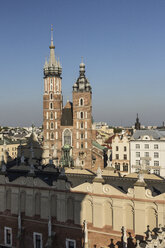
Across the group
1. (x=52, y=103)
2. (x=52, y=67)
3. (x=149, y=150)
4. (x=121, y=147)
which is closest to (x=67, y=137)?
(x=52, y=103)

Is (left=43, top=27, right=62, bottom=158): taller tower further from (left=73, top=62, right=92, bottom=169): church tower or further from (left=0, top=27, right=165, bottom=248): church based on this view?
(left=0, top=27, right=165, bottom=248): church

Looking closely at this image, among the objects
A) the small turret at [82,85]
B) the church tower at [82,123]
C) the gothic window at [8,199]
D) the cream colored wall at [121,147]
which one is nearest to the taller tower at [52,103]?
the church tower at [82,123]

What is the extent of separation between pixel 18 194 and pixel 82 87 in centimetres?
6851

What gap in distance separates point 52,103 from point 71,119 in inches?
369

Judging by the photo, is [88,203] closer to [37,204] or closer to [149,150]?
[37,204]

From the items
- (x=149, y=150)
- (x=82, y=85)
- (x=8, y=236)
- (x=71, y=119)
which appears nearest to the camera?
Result: (x=8, y=236)

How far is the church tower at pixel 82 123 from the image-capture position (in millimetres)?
95281

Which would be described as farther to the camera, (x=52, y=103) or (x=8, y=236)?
(x=52, y=103)

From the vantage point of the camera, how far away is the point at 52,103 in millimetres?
101375

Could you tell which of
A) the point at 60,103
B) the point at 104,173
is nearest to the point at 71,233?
the point at 104,173

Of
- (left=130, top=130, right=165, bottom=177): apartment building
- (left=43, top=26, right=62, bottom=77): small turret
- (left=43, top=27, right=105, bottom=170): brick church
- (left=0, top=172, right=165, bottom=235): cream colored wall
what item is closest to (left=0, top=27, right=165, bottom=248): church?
(left=0, top=172, right=165, bottom=235): cream colored wall

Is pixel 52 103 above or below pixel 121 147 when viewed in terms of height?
above

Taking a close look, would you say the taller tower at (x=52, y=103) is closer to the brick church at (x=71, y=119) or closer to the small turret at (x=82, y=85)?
the brick church at (x=71, y=119)

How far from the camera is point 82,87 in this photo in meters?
97.8
